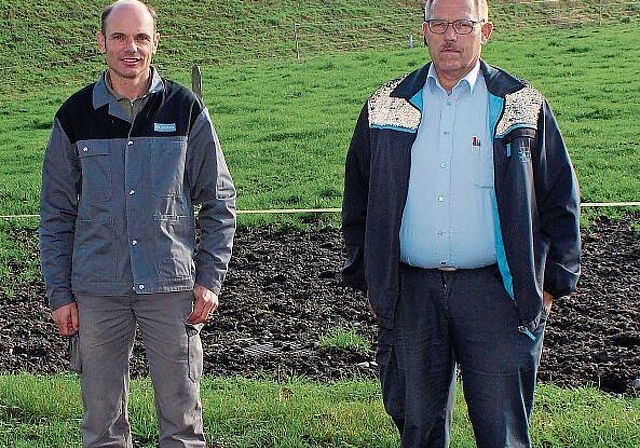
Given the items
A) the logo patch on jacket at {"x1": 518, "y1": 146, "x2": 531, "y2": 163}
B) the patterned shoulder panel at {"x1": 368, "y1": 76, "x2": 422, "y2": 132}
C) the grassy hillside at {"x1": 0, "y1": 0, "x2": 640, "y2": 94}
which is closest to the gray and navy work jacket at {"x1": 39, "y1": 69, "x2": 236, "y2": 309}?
the patterned shoulder panel at {"x1": 368, "y1": 76, "x2": 422, "y2": 132}

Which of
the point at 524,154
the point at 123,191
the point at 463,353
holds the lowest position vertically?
the point at 463,353

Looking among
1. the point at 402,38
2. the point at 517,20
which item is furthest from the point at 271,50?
the point at 517,20

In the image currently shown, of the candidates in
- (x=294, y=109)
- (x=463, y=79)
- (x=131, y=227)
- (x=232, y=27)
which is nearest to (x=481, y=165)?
(x=463, y=79)

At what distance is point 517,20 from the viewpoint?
34656 millimetres

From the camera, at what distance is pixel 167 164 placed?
13.0 ft

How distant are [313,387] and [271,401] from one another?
474mm

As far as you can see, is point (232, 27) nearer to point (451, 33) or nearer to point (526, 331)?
point (451, 33)

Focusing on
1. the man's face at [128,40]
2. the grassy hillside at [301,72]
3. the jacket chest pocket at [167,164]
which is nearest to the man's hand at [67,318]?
the jacket chest pocket at [167,164]

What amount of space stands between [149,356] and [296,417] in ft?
3.69

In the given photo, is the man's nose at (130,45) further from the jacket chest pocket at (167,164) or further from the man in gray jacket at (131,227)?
the jacket chest pocket at (167,164)

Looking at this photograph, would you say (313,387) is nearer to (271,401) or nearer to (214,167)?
(271,401)

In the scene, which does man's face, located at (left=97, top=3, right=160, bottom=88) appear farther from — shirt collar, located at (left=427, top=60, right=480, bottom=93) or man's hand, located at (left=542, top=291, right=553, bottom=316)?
man's hand, located at (left=542, top=291, right=553, bottom=316)

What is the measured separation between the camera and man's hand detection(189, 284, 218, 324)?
4.05 metres

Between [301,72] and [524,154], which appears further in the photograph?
[301,72]
